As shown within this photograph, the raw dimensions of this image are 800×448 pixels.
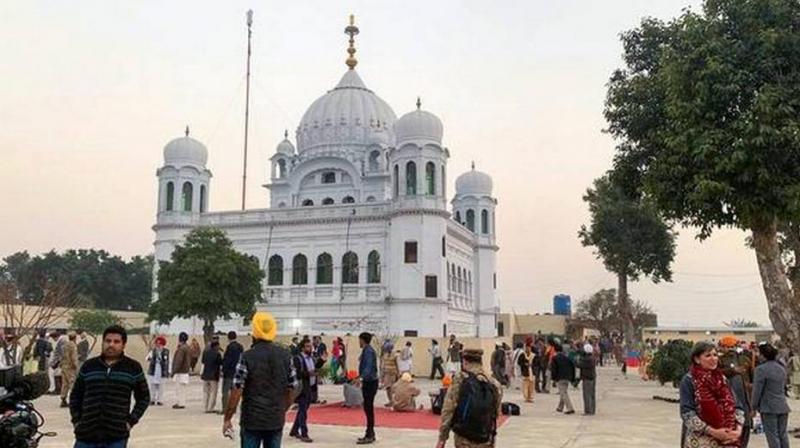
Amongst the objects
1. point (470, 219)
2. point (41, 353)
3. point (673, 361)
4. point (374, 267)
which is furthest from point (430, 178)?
point (41, 353)

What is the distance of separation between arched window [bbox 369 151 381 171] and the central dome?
1027 millimetres

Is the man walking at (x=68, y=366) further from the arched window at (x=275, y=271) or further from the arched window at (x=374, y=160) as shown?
Result: the arched window at (x=374, y=160)

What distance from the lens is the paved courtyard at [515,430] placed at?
12.0 m

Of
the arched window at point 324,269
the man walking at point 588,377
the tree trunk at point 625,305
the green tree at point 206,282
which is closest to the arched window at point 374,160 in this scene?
the arched window at point 324,269

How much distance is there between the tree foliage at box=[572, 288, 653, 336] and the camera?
69000 millimetres

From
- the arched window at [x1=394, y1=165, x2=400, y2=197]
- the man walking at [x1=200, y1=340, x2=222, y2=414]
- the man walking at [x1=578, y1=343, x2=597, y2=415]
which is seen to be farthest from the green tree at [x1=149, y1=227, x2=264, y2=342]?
the man walking at [x1=578, y1=343, x2=597, y2=415]

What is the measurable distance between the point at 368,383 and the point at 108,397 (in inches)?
261

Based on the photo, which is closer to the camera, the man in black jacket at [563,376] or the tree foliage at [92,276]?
the man in black jacket at [563,376]

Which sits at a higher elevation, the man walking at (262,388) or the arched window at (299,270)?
the arched window at (299,270)

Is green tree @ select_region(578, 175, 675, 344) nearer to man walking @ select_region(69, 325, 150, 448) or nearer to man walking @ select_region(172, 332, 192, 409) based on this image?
man walking @ select_region(172, 332, 192, 409)

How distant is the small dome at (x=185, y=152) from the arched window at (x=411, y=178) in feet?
49.8

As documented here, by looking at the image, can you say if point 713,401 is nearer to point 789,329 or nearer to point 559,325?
point 789,329

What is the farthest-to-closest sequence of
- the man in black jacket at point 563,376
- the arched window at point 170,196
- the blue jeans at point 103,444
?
the arched window at point 170,196, the man in black jacket at point 563,376, the blue jeans at point 103,444

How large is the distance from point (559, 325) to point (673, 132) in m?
57.5
